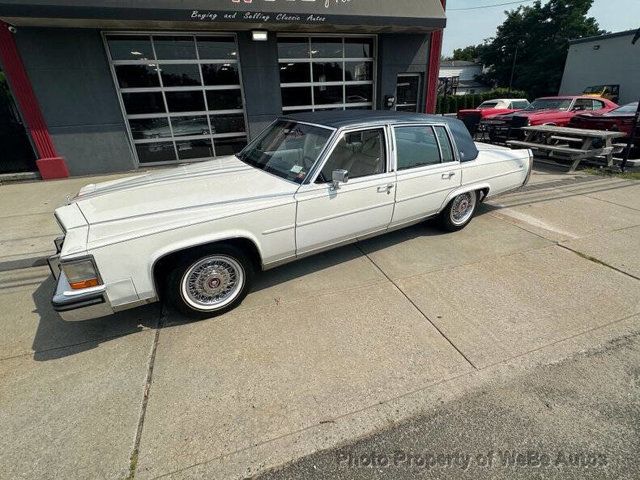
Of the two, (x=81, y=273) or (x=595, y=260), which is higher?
(x=81, y=273)

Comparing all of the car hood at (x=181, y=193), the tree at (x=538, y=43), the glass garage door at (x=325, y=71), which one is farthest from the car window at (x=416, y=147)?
the tree at (x=538, y=43)

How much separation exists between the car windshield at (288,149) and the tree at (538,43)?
147 feet

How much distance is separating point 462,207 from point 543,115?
883 centimetres

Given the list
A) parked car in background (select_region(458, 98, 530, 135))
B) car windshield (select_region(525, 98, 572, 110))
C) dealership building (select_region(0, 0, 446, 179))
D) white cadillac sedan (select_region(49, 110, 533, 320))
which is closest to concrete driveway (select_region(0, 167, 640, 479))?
white cadillac sedan (select_region(49, 110, 533, 320))

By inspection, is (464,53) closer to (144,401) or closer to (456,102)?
(456,102)

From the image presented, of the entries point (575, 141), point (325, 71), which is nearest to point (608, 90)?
point (575, 141)

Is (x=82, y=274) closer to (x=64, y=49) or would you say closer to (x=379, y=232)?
(x=379, y=232)

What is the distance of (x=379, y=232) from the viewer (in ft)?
12.7

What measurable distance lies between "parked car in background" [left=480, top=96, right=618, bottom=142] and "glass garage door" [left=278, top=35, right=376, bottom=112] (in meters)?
4.50

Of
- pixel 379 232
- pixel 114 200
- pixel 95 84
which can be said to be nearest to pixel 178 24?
pixel 95 84

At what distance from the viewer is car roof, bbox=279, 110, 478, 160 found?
3520 mm

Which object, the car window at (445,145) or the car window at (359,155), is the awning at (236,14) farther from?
the car window at (359,155)

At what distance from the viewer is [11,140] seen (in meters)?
7.84

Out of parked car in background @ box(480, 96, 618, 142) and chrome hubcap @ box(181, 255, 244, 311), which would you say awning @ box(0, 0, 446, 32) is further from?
chrome hubcap @ box(181, 255, 244, 311)
